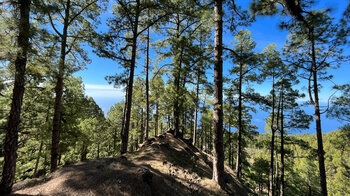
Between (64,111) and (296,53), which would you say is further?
(64,111)

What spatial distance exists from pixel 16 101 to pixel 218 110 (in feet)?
25.4

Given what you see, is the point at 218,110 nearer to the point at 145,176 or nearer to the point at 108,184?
the point at 145,176

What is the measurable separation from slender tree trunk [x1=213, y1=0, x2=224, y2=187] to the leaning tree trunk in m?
7.33

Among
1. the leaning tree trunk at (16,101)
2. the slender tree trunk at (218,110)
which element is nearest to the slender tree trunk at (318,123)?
the slender tree trunk at (218,110)

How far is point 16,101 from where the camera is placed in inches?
179

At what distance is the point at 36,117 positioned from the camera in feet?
37.8

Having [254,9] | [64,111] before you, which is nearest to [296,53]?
[254,9]

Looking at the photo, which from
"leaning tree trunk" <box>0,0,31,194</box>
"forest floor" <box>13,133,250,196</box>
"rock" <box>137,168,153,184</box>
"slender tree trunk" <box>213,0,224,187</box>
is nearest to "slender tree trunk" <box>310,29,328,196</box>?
"slender tree trunk" <box>213,0,224,187</box>

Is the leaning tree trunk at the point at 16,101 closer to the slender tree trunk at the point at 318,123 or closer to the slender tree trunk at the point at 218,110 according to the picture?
the slender tree trunk at the point at 218,110

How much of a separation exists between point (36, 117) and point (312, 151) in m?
23.5

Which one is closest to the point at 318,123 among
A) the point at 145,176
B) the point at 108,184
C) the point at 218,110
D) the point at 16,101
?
the point at 218,110

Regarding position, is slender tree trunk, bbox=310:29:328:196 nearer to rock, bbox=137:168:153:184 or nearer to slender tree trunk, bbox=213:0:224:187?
slender tree trunk, bbox=213:0:224:187

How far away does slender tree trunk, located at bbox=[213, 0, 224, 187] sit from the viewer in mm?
5730

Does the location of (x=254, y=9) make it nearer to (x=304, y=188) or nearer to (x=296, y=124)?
(x=296, y=124)
